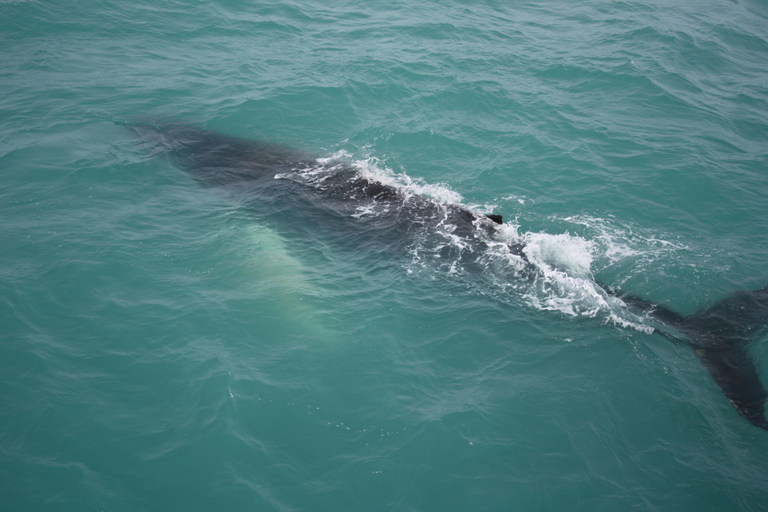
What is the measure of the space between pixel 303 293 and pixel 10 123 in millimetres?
21204

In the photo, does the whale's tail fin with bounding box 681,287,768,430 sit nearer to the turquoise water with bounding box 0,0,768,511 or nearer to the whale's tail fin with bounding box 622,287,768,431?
the whale's tail fin with bounding box 622,287,768,431

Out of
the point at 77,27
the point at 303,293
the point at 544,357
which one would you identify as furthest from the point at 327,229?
the point at 77,27

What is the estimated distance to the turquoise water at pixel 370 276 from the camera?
13.9 m

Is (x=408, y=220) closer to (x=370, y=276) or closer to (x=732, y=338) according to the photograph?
(x=370, y=276)

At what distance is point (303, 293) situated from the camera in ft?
65.1

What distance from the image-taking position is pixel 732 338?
1811 cm

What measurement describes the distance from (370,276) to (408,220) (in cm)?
418

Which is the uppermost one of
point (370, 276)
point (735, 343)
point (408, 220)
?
point (735, 343)

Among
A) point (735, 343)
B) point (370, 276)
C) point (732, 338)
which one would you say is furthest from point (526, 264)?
point (735, 343)

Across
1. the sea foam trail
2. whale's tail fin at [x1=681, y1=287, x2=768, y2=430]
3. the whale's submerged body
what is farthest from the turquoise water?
the whale's submerged body

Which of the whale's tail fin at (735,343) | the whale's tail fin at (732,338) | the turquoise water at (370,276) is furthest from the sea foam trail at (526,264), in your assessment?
the whale's tail fin at (735,343)

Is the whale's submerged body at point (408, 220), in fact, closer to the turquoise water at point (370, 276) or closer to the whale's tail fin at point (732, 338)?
the whale's tail fin at point (732, 338)

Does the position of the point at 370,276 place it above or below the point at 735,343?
below

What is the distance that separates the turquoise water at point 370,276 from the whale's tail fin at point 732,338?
536 mm
